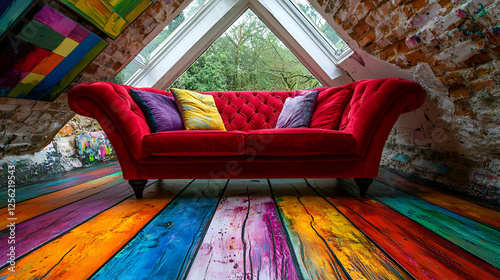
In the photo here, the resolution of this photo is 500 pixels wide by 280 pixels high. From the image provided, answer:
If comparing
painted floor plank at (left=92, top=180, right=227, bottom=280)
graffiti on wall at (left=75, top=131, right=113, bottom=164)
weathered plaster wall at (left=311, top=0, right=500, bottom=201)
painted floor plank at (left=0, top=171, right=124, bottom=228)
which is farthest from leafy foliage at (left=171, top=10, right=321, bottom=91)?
painted floor plank at (left=92, top=180, right=227, bottom=280)

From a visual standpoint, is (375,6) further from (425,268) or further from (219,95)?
(425,268)

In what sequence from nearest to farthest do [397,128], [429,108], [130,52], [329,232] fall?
1. [329,232]
2. [429,108]
3. [130,52]
4. [397,128]

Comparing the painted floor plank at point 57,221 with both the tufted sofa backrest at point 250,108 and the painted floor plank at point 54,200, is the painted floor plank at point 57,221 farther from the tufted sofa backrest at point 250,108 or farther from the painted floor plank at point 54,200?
the tufted sofa backrest at point 250,108

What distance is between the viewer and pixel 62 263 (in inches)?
30.1

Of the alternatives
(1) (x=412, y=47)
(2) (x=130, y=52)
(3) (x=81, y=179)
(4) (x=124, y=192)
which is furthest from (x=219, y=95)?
(1) (x=412, y=47)

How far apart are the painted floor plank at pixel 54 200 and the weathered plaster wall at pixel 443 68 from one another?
7.82 feet

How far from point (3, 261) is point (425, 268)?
1450 mm

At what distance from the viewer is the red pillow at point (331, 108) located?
178 cm

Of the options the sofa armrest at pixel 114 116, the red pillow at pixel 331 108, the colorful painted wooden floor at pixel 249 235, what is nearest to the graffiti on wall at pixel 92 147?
the colorful painted wooden floor at pixel 249 235

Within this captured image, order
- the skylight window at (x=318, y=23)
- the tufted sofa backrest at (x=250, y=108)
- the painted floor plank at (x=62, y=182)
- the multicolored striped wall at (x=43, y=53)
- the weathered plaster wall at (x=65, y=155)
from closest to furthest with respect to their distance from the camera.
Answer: the multicolored striped wall at (x=43, y=53)
the painted floor plank at (x=62, y=182)
the weathered plaster wall at (x=65, y=155)
the tufted sofa backrest at (x=250, y=108)
the skylight window at (x=318, y=23)

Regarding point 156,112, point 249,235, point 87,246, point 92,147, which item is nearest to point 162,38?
point 92,147

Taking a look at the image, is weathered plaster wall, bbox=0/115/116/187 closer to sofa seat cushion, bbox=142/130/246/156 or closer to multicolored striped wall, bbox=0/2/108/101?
multicolored striped wall, bbox=0/2/108/101

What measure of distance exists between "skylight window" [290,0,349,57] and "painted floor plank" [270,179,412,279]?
2.15 meters

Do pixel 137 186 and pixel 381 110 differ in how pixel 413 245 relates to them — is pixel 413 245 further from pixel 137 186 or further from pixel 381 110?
pixel 137 186
